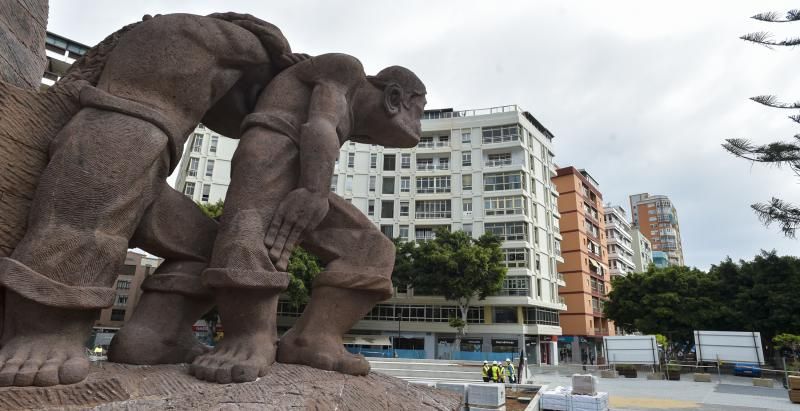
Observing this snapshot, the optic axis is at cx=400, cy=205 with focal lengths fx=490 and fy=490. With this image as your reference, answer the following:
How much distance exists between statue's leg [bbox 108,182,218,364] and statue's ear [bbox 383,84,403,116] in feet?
4.85

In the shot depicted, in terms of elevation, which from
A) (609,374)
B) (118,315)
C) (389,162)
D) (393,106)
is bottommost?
(609,374)

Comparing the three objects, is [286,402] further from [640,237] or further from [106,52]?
[640,237]

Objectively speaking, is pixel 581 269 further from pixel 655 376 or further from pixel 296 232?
pixel 296 232

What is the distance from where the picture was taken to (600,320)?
44.8 metres

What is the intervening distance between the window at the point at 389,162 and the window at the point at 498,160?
698 centimetres

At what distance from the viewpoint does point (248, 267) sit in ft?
8.38

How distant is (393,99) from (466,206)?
104 feet

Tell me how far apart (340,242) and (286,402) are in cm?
116

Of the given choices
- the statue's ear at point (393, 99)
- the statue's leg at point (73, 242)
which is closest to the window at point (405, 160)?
the statue's ear at point (393, 99)

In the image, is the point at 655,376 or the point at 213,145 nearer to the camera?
the point at 655,376

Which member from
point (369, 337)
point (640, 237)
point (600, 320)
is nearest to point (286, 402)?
point (369, 337)

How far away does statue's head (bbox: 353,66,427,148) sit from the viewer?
3520 mm

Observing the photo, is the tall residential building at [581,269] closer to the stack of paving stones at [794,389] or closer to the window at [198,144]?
the stack of paving stones at [794,389]

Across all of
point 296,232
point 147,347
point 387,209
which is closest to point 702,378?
point 387,209
